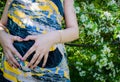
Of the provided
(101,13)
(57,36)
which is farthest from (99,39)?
(57,36)

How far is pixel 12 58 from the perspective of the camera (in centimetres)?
213

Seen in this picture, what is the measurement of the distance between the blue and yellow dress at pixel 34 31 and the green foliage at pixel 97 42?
5.58 feet

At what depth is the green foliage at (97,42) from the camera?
159 inches

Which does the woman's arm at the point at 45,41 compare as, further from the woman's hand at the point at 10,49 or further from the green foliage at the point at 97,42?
the green foliage at the point at 97,42

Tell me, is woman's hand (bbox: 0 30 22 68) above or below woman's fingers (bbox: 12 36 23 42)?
below

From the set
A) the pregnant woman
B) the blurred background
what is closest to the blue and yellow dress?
the pregnant woman

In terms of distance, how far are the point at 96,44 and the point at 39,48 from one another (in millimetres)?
2188

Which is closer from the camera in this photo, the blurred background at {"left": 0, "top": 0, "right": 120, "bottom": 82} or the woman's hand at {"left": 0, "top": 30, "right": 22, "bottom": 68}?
the woman's hand at {"left": 0, "top": 30, "right": 22, "bottom": 68}

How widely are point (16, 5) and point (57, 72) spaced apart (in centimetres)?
45

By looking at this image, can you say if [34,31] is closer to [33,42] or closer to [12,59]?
[33,42]

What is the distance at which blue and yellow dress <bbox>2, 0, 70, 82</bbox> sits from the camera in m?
2.14

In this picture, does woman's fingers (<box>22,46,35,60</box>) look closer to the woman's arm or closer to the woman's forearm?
the woman's arm

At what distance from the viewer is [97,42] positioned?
4.27 meters

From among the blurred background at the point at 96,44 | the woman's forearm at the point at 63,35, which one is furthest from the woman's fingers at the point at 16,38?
the blurred background at the point at 96,44
